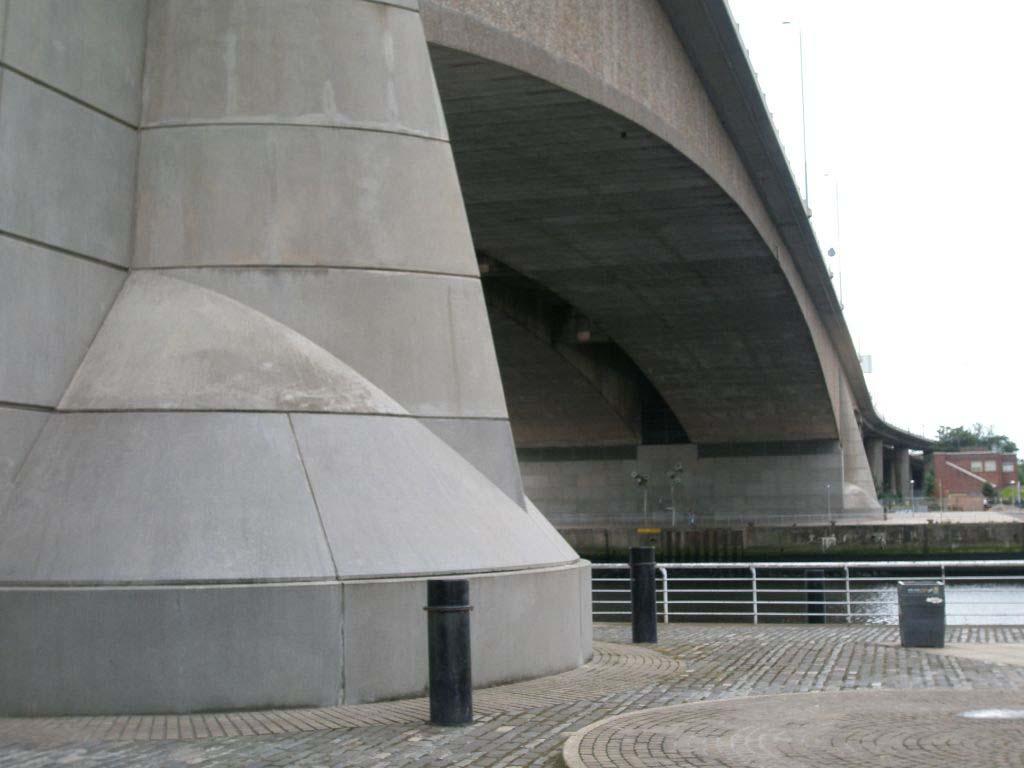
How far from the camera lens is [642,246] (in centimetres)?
3997

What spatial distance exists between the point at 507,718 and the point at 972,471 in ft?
545

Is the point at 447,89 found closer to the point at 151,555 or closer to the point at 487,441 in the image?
the point at 487,441

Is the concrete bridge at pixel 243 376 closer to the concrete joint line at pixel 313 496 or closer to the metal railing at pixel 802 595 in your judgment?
the concrete joint line at pixel 313 496

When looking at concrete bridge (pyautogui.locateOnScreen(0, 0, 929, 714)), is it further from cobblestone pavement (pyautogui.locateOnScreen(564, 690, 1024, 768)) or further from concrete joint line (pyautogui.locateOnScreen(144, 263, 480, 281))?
cobblestone pavement (pyautogui.locateOnScreen(564, 690, 1024, 768))

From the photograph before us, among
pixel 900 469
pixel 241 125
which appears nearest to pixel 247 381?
pixel 241 125

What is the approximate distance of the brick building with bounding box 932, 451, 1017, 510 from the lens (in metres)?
155

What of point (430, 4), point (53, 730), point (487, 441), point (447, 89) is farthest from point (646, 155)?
point (53, 730)

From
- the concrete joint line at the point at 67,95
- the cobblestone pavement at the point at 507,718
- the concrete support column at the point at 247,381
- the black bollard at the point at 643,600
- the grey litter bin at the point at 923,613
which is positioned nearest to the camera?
the cobblestone pavement at the point at 507,718

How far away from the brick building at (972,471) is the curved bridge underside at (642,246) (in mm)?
96257

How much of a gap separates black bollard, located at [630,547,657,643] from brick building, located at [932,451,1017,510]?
138 meters

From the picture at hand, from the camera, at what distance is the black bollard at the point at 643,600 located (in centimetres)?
1452

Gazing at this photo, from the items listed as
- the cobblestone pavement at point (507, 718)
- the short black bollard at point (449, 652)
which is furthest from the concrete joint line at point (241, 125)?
the cobblestone pavement at point (507, 718)

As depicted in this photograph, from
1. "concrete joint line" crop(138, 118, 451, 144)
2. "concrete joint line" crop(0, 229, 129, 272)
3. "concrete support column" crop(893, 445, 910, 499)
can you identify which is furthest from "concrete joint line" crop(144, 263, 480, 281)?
"concrete support column" crop(893, 445, 910, 499)

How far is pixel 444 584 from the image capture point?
9.30 metres
